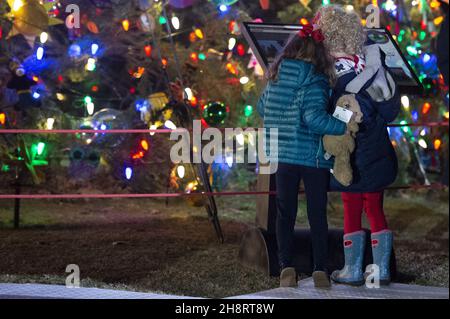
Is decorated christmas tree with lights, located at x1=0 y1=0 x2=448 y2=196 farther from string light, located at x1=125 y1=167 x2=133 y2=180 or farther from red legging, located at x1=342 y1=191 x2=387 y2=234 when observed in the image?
red legging, located at x1=342 y1=191 x2=387 y2=234

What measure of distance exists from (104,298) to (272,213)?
1.66m

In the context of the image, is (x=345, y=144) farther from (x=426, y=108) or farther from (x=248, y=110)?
(x=426, y=108)

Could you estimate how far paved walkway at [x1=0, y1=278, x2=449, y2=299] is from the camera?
530cm

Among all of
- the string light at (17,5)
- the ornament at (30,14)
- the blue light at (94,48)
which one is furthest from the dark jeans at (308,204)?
the blue light at (94,48)

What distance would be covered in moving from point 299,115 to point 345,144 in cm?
35

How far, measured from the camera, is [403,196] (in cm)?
1191

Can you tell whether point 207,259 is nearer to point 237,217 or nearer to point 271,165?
point 271,165

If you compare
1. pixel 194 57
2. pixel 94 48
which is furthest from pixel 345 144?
pixel 194 57

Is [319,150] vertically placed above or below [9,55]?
below

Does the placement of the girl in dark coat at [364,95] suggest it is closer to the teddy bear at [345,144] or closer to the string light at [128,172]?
the teddy bear at [345,144]

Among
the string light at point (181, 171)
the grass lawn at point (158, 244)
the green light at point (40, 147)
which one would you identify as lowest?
the grass lawn at point (158, 244)

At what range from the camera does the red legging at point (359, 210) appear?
573cm

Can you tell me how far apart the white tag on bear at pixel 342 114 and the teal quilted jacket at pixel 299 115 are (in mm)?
38

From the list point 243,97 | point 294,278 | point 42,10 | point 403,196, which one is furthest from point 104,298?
point 403,196
